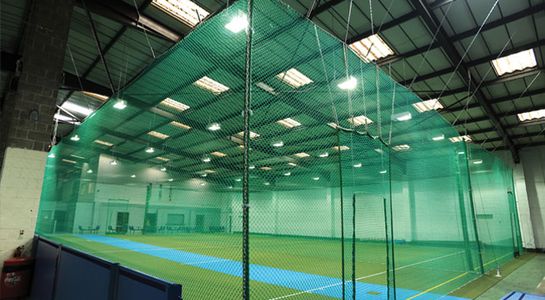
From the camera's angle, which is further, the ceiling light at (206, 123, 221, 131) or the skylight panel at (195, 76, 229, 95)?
the skylight panel at (195, 76, 229, 95)

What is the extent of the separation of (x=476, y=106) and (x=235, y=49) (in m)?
12.7

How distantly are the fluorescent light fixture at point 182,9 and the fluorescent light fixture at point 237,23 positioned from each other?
3869 millimetres

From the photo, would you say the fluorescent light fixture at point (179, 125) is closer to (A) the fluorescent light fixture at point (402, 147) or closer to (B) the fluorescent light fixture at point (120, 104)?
(B) the fluorescent light fixture at point (120, 104)

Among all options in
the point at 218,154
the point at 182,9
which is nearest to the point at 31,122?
the point at 182,9

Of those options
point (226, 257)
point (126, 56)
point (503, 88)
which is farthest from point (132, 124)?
point (503, 88)

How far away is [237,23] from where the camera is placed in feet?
11.8

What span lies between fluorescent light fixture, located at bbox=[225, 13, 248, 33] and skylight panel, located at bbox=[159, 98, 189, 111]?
71.9 inches

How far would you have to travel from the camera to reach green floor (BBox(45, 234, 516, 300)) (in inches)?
214

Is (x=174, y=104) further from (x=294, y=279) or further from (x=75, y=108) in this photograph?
(x=75, y=108)

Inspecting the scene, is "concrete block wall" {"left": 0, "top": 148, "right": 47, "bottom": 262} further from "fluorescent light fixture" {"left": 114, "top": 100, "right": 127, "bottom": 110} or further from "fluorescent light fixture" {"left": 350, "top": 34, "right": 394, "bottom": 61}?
"fluorescent light fixture" {"left": 350, "top": 34, "right": 394, "bottom": 61}

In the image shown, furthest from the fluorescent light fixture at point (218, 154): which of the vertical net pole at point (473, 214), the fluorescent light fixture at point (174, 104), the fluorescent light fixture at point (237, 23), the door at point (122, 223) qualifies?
the door at point (122, 223)

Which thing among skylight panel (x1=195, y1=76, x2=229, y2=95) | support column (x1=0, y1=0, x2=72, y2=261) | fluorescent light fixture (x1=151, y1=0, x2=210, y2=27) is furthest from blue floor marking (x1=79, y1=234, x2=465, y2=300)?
fluorescent light fixture (x1=151, y1=0, x2=210, y2=27)

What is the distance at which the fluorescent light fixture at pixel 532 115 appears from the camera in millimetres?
13220

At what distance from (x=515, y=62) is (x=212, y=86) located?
9.98m
